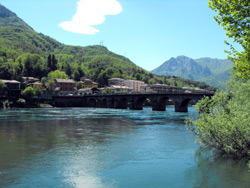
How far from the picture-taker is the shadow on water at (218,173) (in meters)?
15.1

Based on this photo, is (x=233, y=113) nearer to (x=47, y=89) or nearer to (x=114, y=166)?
(x=114, y=166)

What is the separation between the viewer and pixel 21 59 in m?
183

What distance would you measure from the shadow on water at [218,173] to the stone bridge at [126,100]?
65.7 m

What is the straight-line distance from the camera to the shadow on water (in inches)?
593

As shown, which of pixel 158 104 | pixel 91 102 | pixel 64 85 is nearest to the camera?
pixel 158 104

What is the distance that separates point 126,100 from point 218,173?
371 feet

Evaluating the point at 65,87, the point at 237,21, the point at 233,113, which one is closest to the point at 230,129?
the point at 233,113

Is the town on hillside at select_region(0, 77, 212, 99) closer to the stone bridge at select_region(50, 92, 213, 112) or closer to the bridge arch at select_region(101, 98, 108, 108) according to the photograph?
the stone bridge at select_region(50, 92, 213, 112)

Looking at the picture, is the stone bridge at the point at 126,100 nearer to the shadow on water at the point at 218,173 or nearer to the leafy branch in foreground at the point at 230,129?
the leafy branch in foreground at the point at 230,129

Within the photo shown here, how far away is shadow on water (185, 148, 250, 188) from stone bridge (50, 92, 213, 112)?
216 feet

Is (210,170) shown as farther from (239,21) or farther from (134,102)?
(134,102)

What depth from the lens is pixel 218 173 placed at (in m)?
17.0

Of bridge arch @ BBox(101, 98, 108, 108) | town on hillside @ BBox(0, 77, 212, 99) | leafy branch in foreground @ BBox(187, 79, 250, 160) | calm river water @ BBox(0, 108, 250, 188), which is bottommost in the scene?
bridge arch @ BBox(101, 98, 108, 108)

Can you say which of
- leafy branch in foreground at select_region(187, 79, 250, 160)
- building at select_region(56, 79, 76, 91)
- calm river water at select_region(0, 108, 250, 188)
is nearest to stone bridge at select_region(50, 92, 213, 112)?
building at select_region(56, 79, 76, 91)
